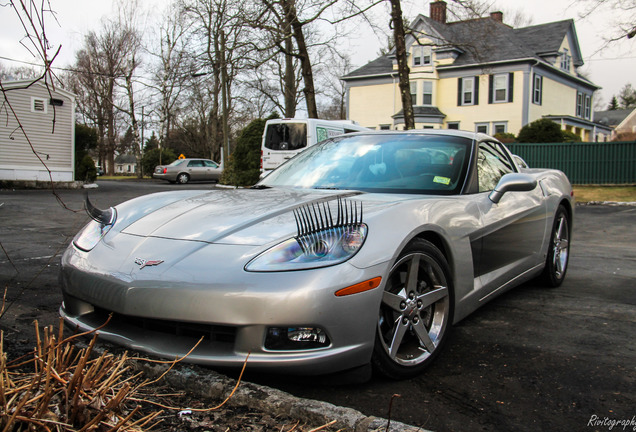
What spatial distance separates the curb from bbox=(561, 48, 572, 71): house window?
40316 mm

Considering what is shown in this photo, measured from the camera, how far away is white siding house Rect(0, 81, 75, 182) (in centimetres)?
2103

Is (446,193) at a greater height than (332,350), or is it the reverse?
(446,193)

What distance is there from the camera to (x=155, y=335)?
2.43 metres

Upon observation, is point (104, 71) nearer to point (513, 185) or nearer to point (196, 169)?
point (196, 169)

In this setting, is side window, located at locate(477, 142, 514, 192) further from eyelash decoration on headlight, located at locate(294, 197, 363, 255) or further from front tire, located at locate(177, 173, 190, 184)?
front tire, located at locate(177, 173, 190, 184)

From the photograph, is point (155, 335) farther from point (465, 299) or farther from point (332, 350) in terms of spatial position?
point (465, 299)

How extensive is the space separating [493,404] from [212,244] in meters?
1.43

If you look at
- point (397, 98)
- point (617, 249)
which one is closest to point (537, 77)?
point (397, 98)

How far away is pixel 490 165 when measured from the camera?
4.16m

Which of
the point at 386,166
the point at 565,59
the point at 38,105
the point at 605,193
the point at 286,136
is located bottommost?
the point at 605,193

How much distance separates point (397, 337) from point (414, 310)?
0.63 feet

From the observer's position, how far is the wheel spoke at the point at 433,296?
112 inches

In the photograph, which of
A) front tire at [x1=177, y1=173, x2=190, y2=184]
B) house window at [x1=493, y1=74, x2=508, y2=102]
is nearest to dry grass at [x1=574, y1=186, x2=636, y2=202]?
house window at [x1=493, y1=74, x2=508, y2=102]

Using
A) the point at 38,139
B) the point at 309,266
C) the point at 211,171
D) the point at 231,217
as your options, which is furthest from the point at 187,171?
the point at 309,266
